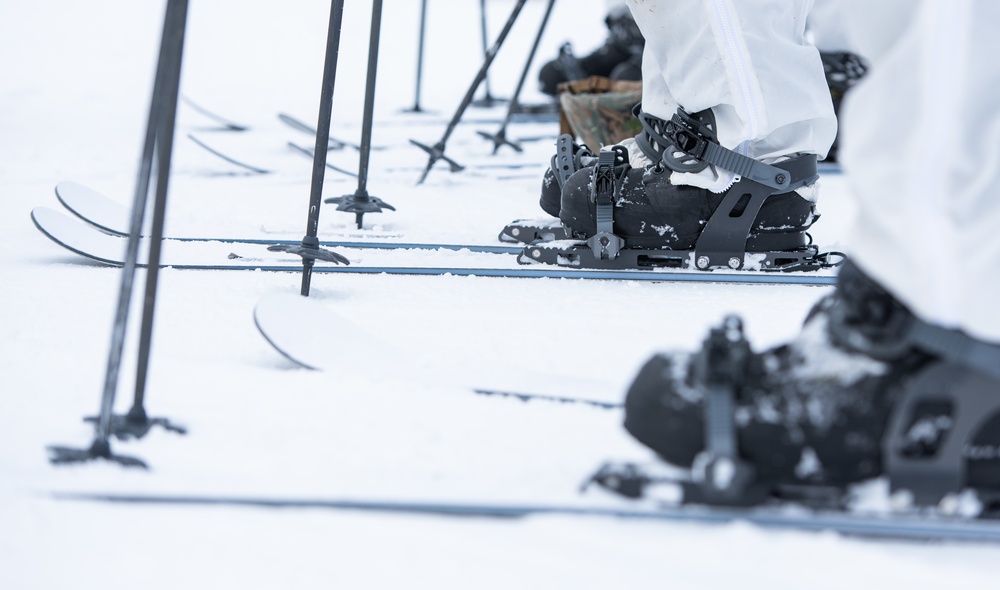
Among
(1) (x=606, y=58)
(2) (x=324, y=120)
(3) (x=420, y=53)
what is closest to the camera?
(2) (x=324, y=120)

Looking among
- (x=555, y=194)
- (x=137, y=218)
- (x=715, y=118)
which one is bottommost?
(x=137, y=218)

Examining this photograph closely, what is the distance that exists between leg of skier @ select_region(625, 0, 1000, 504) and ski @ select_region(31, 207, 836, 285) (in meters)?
0.98

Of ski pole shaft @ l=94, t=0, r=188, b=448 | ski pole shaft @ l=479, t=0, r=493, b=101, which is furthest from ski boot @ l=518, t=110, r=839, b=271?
ski pole shaft @ l=479, t=0, r=493, b=101

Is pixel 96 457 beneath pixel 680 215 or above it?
beneath

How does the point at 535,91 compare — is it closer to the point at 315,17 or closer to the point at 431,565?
the point at 315,17

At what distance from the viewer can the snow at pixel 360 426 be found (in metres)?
0.83

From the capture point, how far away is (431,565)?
2.73 feet

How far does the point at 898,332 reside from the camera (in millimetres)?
903

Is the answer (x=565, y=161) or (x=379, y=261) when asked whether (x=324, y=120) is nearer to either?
(x=379, y=261)

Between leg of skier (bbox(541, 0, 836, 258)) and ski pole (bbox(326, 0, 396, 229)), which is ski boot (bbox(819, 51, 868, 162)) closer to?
leg of skier (bbox(541, 0, 836, 258))

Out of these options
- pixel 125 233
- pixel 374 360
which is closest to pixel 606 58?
pixel 125 233

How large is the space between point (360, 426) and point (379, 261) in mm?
1003

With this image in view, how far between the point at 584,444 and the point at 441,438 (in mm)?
152

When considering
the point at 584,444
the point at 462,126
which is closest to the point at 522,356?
the point at 584,444
